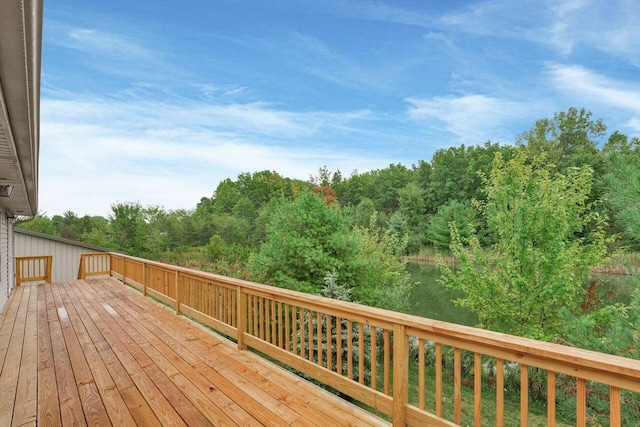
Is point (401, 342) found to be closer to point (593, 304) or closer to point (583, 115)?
point (593, 304)

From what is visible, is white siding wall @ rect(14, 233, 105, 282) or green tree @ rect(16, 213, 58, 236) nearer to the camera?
white siding wall @ rect(14, 233, 105, 282)

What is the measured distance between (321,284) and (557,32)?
603 inches

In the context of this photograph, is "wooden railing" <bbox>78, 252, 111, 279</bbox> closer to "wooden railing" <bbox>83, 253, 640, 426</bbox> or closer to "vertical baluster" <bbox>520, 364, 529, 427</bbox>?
"wooden railing" <bbox>83, 253, 640, 426</bbox>

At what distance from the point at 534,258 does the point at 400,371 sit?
17.7ft

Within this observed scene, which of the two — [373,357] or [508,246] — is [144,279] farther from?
[508,246]

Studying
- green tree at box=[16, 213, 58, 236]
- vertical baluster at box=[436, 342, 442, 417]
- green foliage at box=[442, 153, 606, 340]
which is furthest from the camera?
green tree at box=[16, 213, 58, 236]

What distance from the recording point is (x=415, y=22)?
44.0 feet

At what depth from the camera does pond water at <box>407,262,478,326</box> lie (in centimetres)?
1040

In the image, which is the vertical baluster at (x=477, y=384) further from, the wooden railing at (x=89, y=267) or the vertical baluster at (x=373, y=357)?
the wooden railing at (x=89, y=267)

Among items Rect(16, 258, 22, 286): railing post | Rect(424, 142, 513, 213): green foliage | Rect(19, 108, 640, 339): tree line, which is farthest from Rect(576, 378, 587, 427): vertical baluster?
Rect(424, 142, 513, 213): green foliage

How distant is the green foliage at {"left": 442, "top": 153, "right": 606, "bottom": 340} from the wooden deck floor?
5032 millimetres

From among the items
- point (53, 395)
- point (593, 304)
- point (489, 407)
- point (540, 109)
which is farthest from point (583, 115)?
point (53, 395)

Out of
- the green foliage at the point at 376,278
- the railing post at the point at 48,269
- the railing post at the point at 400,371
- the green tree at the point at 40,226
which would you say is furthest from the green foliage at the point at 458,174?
the green tree at the point at 40,226

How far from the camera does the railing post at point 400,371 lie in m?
2.07
